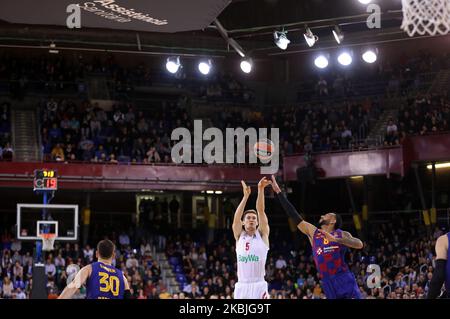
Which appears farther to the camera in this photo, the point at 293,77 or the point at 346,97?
the point at 293,77

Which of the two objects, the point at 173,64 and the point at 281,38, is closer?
the point at 281,38

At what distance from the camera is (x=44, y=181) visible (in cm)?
2617

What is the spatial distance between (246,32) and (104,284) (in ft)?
89.7

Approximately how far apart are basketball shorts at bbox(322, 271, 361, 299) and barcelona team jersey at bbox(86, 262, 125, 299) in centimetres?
319

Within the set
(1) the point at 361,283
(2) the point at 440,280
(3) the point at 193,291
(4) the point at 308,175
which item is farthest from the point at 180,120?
(2) the point at 440,280

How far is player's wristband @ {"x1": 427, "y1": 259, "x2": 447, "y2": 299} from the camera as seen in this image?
347 inches

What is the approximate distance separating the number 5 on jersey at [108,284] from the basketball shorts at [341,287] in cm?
324

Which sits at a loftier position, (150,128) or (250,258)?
(150,128)

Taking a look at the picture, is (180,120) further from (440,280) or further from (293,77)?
(440,280)

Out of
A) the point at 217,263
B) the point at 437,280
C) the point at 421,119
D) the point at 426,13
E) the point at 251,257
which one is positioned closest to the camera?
the point at 437,280

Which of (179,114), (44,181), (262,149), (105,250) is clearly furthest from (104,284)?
(179,114)

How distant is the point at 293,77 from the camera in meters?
43.5

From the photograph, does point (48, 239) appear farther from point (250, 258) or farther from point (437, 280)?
point (437, 280)

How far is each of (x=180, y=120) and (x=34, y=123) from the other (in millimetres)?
6454
